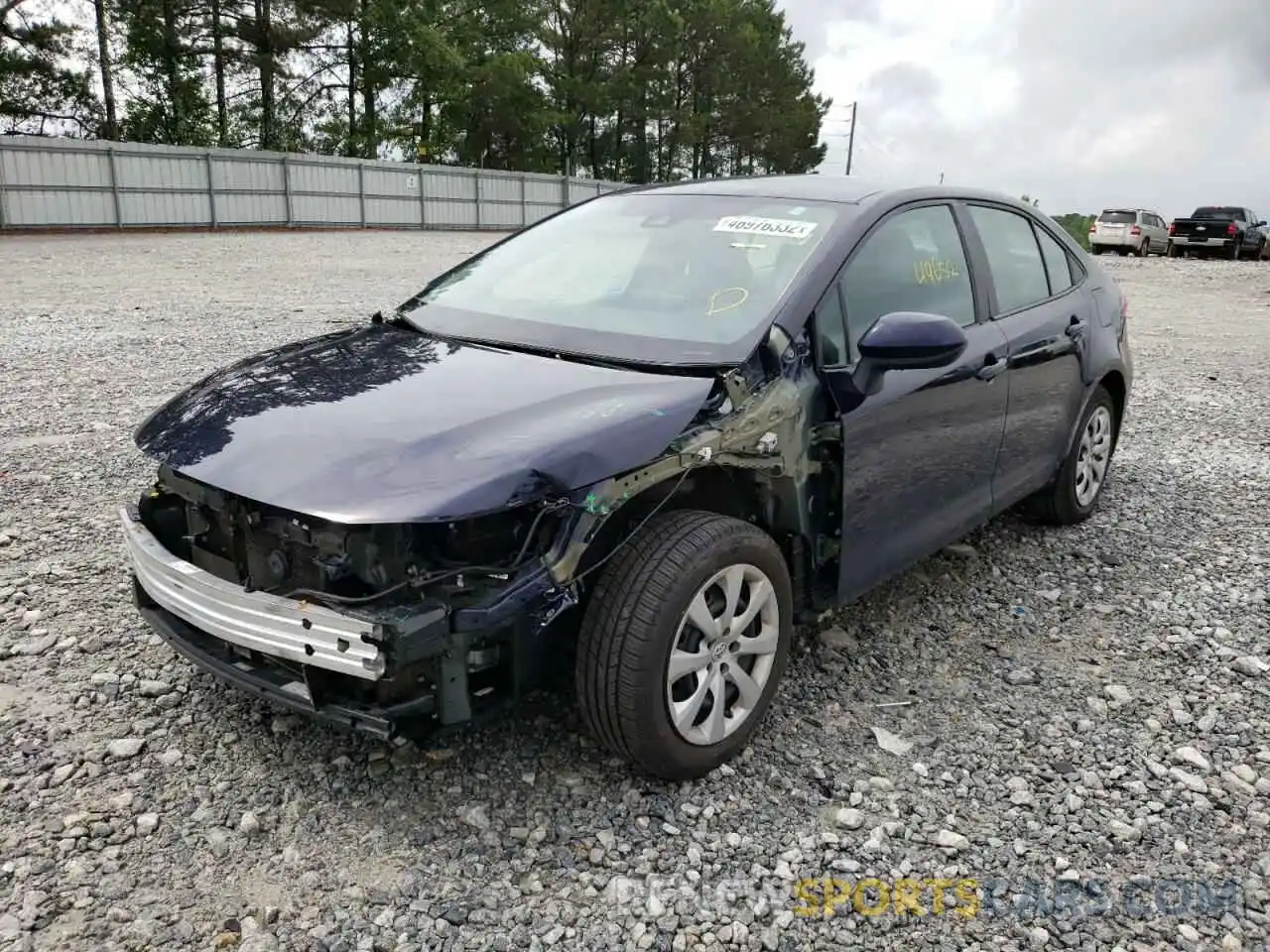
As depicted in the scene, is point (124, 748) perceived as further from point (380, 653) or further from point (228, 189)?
point (228, 189)

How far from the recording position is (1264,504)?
5586mm

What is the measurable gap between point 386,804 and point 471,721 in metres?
0.44

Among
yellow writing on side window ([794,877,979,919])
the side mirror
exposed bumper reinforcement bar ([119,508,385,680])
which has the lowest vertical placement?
yellow writing on side window ([794,877,979,919])

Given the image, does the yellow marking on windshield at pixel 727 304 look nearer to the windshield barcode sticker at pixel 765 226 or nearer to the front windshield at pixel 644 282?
the front windshield at pixel 644 282

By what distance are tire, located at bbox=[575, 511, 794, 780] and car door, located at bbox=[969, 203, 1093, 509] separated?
1721 mm

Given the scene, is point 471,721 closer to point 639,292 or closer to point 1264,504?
point 639,292

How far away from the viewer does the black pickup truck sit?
31.2 metres

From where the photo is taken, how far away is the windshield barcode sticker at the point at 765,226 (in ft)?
11.5

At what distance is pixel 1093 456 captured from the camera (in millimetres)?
5145

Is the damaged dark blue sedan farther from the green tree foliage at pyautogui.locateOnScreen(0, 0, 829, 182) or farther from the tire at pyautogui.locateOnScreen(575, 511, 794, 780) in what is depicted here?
the green tree foliage at pyautogui.locateOnScreen(0, 0, 829, 182)

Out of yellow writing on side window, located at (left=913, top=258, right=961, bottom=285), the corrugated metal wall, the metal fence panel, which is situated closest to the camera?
yellow writing on side window, located at (left=913, top=258, right=961, bottom=285)

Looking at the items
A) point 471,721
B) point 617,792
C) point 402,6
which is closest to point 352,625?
point 471,721

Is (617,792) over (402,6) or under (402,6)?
under

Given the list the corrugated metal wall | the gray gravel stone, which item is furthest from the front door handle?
the corrugated metal wall
